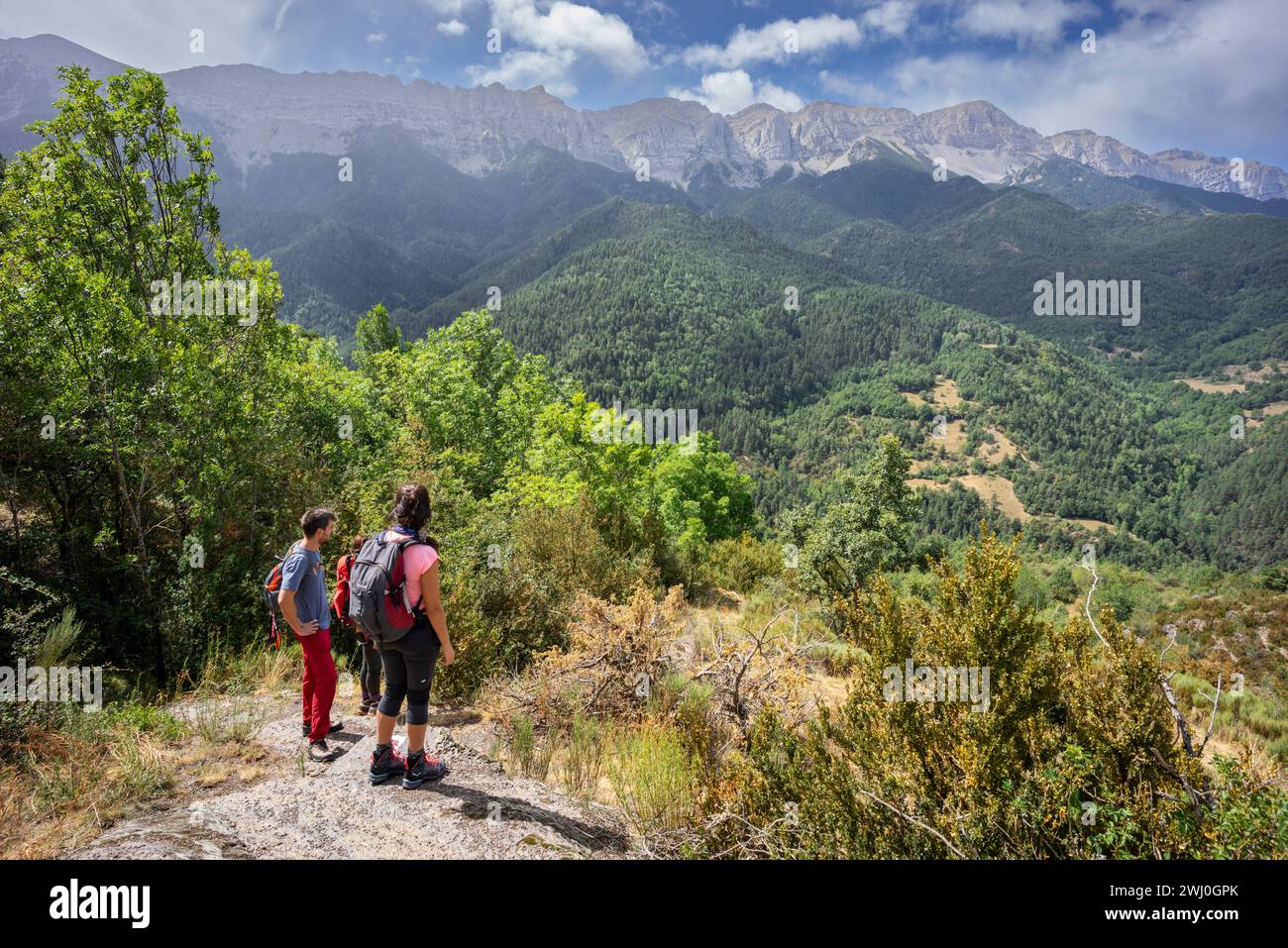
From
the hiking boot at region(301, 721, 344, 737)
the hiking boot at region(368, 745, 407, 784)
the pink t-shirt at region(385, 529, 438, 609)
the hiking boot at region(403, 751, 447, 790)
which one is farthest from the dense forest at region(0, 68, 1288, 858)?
the pink t-shirt at region(385, 529, 438, 609)

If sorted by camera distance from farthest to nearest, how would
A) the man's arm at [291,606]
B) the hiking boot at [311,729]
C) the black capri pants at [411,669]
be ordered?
1. the hiking boot at [311,729]
2. the man's arm at [291,606]
3. the black capri pants at [411,669]

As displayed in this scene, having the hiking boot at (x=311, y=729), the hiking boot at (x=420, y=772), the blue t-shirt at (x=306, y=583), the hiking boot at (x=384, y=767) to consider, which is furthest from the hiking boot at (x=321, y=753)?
the blue t-shirt at (x=306, y=583)

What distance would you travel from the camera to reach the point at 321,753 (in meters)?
4.37

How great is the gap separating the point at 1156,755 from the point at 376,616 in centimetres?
453

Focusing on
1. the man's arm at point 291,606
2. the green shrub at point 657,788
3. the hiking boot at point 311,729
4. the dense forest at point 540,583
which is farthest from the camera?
the hiking boot at point 311,729

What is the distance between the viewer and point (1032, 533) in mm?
120438

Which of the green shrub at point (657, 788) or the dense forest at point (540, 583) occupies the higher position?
the dense forest at point (540, 583)

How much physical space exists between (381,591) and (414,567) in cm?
24

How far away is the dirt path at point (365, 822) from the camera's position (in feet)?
10.4

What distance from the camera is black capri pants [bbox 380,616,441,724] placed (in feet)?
12.7

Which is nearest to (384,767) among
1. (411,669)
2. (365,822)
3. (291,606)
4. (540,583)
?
(365,822)

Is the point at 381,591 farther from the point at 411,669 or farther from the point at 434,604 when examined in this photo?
the point at 411,669

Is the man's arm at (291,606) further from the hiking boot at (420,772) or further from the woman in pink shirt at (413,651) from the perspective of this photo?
the hiking boot at (420,772)
